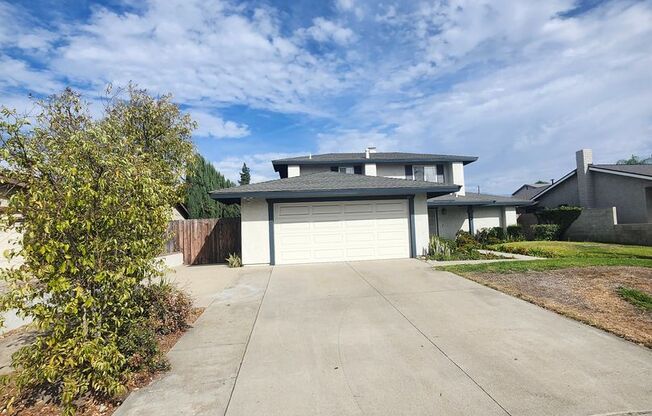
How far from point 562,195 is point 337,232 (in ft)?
66.9

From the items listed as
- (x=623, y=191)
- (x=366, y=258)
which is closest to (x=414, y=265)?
(x=366, y=258)

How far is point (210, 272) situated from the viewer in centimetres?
1209

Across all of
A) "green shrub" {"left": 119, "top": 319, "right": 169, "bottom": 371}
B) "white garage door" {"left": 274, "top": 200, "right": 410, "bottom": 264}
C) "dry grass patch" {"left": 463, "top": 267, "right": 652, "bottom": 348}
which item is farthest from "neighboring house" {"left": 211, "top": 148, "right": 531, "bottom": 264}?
"green shrub" {"left": 119, "top": 319, "right": 169, "bottom": 371}

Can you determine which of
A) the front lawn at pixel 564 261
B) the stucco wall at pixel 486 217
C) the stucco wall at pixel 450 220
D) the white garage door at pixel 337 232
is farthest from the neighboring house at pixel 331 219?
the stucco wall at pixel 486 217

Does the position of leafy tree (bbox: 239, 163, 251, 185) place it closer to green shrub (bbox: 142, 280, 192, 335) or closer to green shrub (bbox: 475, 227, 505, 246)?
green shrub (bbox: 475, 227, 505, 246)

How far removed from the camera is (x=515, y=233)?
2069 cm

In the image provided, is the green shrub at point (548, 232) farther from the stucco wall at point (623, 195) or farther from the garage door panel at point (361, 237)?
the garage door panel at point (361, 237)

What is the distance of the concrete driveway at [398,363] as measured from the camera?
11.1 feet

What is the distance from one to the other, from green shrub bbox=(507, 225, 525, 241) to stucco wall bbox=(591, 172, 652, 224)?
5.79m

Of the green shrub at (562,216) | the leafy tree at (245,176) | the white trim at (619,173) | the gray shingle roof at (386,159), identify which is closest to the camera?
the white trim at (619,173)

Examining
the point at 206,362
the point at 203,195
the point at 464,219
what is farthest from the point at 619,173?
the point at 203,195

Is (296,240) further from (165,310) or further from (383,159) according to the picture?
(383,159)

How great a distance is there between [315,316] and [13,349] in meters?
4.55

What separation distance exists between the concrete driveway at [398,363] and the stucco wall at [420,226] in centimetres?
624
